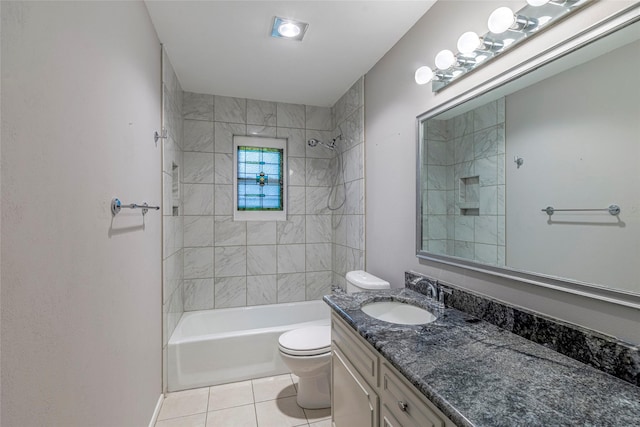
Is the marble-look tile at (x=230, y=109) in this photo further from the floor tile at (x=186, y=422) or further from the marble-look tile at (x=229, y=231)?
the floor tile at (x=186, y=422)

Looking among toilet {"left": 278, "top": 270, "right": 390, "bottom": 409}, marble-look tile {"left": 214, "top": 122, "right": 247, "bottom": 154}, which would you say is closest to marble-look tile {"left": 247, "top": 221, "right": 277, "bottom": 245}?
marble-look tile {"left": 214, "top": 122, "right": 247, "bottom": 154}

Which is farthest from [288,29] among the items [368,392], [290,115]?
[368,392]

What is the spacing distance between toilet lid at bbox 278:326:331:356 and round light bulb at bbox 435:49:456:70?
1822mm

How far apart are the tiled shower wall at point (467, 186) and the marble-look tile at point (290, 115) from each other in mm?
1799

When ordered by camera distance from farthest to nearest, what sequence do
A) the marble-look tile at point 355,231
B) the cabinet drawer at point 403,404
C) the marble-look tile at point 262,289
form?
the marble-look tile at point 262,289 < the marble-look tile at point 355,231 < the cabinet drawer at point 403,404

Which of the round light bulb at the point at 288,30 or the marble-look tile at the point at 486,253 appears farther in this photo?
the round light bulb at the point at 288,30

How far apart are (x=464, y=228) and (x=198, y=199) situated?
7.99 ft

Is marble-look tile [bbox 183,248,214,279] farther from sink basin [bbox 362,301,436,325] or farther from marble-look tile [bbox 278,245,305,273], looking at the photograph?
sink basin [bbox 362,301,436,325]

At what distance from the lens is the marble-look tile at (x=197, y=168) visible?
290 centimetres

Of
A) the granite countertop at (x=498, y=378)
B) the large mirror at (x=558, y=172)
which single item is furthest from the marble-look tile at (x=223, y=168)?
the granite countertop at (x=498, y=378)

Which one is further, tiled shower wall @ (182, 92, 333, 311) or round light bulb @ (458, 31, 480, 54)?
tiled shower wall @ (182, 92, 333, 311)

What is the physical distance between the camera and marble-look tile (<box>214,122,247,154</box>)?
300cm

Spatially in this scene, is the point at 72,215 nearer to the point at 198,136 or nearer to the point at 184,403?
the point at 184,403

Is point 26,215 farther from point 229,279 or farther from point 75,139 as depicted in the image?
point 229,279
